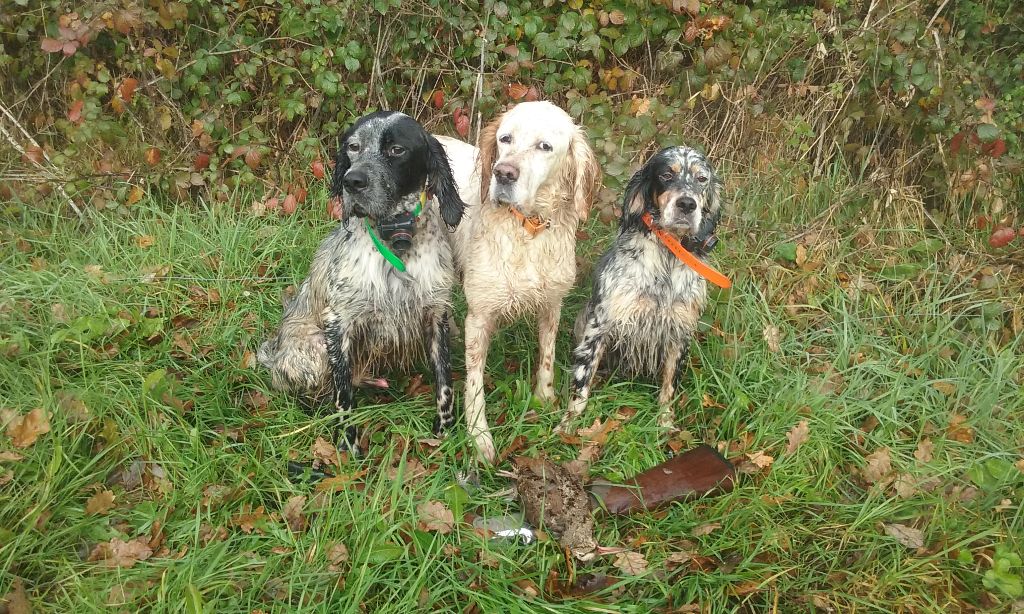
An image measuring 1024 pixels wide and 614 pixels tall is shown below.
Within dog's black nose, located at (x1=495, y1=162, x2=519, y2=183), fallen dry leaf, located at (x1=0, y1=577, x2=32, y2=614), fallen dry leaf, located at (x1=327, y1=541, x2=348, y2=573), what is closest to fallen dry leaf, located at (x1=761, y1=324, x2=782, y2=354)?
dog's black nose, located at (x1=495, y1=162, x2=519, y2=183)

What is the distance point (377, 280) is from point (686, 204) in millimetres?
1428

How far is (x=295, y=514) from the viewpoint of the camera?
265cm

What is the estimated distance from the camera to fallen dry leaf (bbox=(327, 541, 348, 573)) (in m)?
2.40

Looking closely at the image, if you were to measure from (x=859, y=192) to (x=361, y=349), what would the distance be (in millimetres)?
3321

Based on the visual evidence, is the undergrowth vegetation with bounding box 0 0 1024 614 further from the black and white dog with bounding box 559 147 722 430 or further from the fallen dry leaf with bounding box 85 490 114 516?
the black and white dog with bounding box 559 147 722 430

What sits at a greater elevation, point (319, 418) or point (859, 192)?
point (859, 192)

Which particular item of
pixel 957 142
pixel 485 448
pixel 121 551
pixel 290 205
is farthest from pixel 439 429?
pixel 957 142

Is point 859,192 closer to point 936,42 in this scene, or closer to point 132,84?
point 936,42

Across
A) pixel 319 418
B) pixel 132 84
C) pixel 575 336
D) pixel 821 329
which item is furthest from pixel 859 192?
pixel 132 84

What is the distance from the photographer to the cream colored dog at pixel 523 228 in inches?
120

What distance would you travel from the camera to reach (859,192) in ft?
14.6

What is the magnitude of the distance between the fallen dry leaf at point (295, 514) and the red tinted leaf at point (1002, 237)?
153 inches

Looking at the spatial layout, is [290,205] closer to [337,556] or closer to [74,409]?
[74,409]

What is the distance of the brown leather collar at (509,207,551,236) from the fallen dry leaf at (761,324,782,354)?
4.41ft
